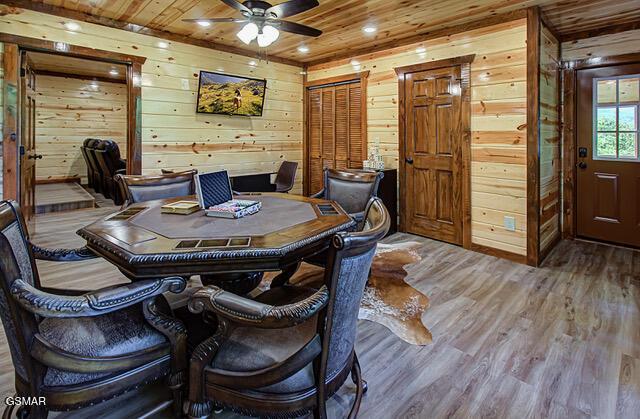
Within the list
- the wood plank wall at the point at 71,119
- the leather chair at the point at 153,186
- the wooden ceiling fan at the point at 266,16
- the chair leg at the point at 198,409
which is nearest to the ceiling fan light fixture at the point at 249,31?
the wooden ceiling fan at the point at 266,16

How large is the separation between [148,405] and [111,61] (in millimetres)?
3745

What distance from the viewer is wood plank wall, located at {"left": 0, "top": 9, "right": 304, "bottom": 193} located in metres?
3.88

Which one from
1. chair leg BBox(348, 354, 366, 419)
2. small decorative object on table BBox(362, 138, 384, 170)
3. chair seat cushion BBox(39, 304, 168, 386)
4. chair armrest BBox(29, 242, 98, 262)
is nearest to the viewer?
chair seat cushion BBox(39, 304, 168, 386)

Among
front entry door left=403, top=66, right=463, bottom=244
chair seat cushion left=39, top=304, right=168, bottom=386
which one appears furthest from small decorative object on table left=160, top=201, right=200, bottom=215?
front entry door left=403, top=66, right=463, bottom=244

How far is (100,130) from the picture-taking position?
8.83 m

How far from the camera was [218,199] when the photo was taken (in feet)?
7.46

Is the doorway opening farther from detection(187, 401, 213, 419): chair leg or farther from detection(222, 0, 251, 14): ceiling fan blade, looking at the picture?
detection(187, 401, 213, 419): chair leg

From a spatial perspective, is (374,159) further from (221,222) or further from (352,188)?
(221,222)

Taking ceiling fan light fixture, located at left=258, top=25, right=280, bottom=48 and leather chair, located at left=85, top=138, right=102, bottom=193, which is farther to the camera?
leather chair, located at left=85, top=138, right=102, bottom=193

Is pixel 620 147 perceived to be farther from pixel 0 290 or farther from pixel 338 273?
pixel 0 290

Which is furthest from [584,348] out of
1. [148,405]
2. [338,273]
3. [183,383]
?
[148,405]

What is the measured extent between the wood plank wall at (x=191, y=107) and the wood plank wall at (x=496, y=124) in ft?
7.43

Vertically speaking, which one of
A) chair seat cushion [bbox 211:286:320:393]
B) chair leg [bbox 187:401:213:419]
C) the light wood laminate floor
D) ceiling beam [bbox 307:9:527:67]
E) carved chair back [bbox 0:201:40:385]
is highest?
ceiling beam [bbox 307:9:527:67]

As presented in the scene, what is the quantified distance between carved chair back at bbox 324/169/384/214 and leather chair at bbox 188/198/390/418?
1.69 meters
